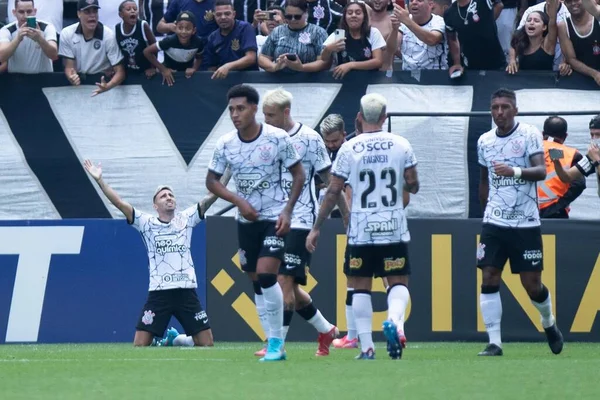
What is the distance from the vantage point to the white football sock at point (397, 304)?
9.52 meters

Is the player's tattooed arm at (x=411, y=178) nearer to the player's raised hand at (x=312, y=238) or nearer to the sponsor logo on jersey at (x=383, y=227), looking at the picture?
the sponsor logo on jersey at (x=383, y=227)

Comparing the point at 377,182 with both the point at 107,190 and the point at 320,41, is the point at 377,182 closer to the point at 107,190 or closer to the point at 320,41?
the point at 107,190

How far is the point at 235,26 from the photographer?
15648 millimetres

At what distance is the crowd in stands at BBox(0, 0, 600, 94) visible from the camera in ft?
Answer: 49.6

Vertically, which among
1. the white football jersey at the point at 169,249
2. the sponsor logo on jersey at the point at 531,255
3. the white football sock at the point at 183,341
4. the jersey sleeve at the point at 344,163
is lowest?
the white football sock at the point at 183,341

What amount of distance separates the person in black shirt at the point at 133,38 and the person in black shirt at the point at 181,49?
10cm

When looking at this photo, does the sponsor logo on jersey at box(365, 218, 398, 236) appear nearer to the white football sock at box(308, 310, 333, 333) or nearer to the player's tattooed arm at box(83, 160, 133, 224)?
the white football sock at box(308, 310, 333, 333)

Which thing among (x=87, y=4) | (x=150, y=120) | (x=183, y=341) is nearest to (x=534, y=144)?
(x=183, y=341)

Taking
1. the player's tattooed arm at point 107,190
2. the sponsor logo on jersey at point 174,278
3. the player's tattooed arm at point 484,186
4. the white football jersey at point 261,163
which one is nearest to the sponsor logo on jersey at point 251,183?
the white football jersey at point 261,163

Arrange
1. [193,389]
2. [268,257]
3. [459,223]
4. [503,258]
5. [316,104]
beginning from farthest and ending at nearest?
[316,104]
[459,223]
[503,258]
[268,257]
[193,389]

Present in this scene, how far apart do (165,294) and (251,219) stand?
11.3 feet

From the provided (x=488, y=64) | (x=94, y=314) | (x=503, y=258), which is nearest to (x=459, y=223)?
(x=488, y=64)

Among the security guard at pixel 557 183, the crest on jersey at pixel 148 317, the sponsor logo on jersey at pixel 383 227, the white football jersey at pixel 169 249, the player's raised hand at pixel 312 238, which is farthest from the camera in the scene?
the security guard at pixel 557 183

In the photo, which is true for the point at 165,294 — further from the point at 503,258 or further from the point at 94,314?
the point at 503,258
